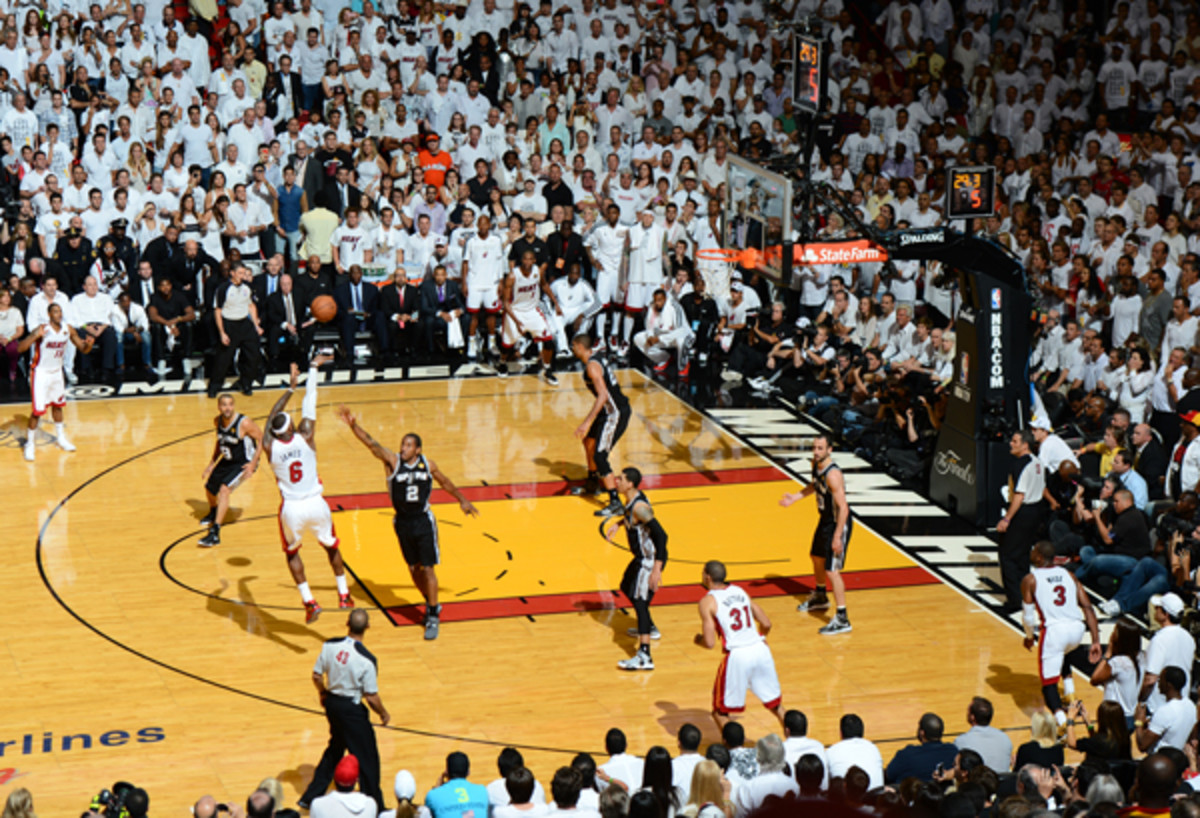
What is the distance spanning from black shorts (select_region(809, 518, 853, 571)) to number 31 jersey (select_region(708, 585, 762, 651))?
2462mm

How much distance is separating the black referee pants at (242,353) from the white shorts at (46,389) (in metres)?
2.76

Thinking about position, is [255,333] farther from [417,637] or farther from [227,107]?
[417,637]

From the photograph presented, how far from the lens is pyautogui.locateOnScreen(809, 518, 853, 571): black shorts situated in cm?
1398

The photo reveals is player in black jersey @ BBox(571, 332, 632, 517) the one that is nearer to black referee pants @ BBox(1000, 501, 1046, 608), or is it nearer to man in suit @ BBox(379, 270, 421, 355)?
black referee pants @ BBox(1000, 501, 1046, 608)

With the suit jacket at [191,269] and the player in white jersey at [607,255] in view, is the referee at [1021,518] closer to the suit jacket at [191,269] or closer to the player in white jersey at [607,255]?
the player in white jersey at [607,255]

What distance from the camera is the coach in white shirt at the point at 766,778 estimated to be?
939 centimetres

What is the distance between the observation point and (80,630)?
14.1 meters

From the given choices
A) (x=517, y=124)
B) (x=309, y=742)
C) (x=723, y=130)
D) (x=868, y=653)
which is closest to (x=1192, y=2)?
(x=723, y=130)

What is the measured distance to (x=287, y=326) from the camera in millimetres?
22469

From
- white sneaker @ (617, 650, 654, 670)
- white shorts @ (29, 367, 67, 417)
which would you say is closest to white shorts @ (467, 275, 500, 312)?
white shorts @ (29, 367, 67, 417)

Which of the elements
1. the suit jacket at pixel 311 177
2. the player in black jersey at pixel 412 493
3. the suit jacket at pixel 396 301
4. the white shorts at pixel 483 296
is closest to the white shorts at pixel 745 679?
the player in black jersey at pixel 412 493

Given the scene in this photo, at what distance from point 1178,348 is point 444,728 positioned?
985 cm

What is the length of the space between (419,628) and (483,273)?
970cm

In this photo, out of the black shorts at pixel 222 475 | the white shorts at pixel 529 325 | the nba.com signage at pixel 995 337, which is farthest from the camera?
the white shorts at pixel 529 325
